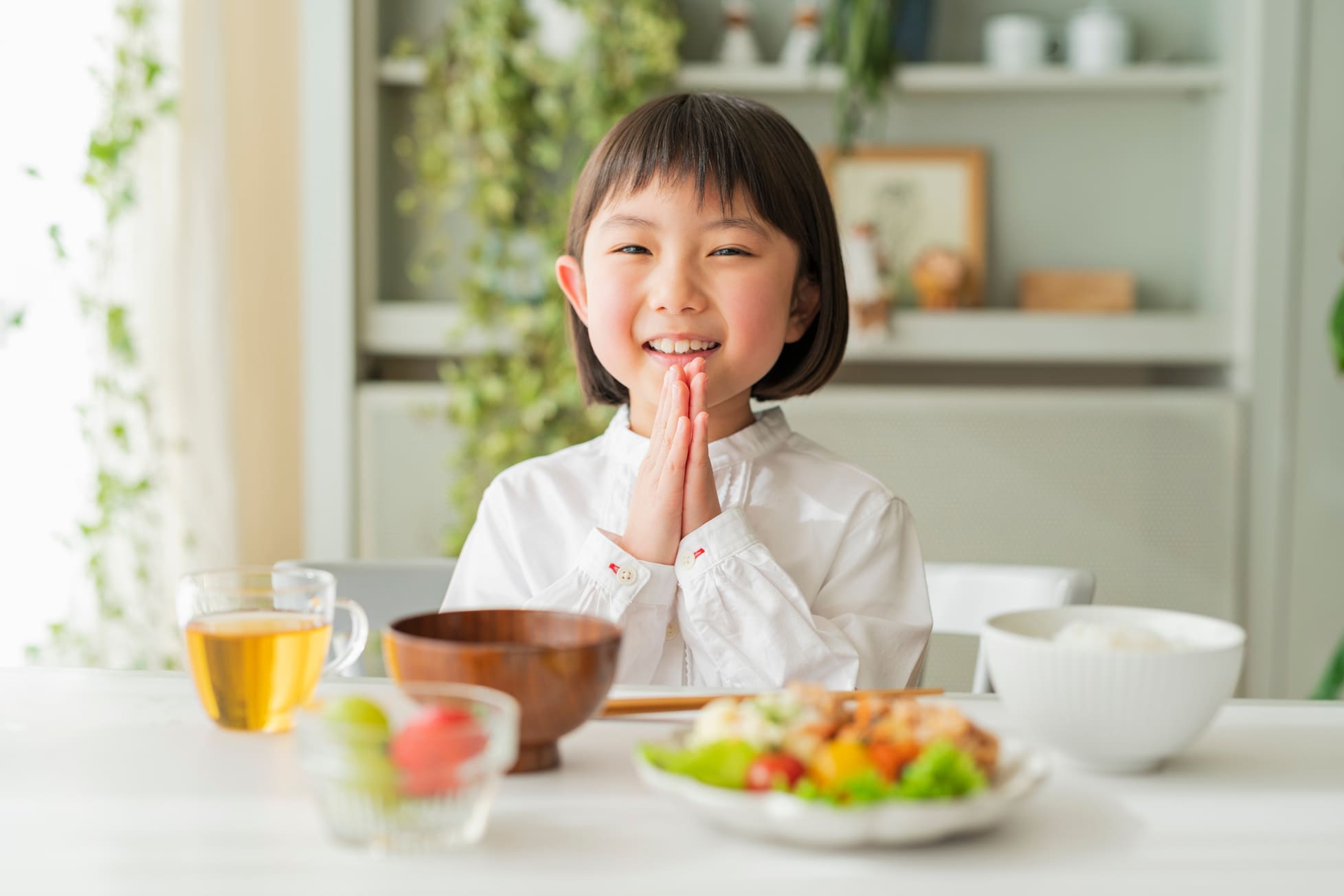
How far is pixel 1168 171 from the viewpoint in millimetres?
2924

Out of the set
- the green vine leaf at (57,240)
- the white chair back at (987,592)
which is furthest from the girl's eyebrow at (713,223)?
the green vine leaf at (57,240)

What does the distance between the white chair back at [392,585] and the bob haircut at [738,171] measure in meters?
0.38

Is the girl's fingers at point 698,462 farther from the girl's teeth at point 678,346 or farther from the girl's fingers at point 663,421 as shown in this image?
the girl's teeth at point 678,346

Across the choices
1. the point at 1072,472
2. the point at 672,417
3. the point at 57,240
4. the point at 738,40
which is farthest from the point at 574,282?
the point at 1072,472

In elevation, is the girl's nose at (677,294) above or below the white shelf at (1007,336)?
above

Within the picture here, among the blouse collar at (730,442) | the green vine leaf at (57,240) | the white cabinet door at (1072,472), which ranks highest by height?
the green vine leaf at (57,240)

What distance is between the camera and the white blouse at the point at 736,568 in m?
1.12

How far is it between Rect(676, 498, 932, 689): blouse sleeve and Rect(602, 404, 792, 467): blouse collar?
0.65 feet

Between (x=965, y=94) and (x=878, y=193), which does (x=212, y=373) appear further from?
(x=965, y=94)

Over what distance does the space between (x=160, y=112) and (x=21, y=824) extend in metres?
2.19

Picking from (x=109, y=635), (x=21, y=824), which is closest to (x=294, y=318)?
(x=109, y=635)

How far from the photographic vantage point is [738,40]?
9.14ft

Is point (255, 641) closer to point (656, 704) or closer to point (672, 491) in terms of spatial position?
point (656, 704)

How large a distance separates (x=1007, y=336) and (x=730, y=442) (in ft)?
5.20
